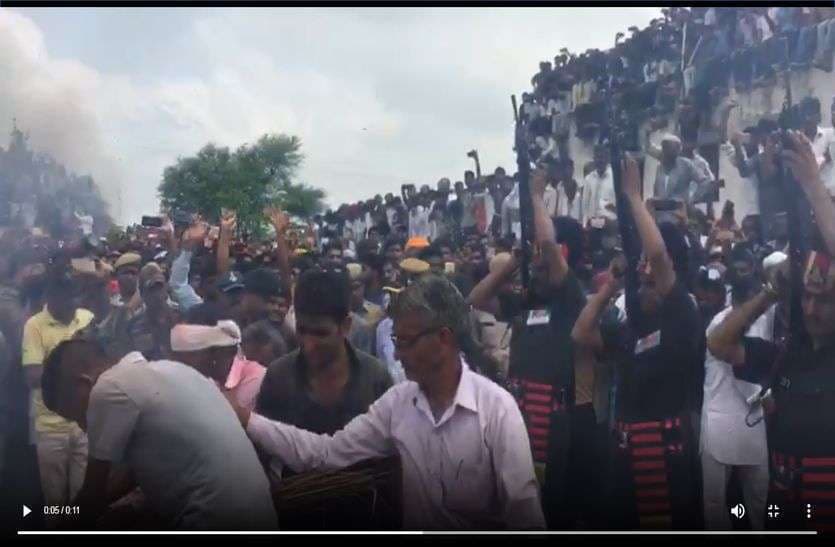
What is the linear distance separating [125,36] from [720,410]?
2580mm

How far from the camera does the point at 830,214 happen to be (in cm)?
440

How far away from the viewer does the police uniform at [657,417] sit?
451cm

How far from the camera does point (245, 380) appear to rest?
178 inches

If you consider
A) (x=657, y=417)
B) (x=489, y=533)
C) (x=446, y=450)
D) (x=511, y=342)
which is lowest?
(x=489, y=533)

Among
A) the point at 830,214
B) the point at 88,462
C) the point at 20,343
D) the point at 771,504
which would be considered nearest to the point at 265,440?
the point at 88,462

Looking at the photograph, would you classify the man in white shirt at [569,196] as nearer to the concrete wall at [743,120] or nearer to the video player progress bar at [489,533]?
the concrete wall at [743,120]

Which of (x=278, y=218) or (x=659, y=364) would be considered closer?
(x=659, y=364)

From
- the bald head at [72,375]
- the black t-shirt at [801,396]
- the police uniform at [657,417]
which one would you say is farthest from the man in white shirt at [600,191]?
the bald head at [72,375]

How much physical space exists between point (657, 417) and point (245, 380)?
59.8 inches

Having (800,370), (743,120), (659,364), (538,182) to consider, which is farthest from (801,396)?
(538,182)

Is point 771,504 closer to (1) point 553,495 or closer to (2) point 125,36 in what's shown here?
(1) point 553,495

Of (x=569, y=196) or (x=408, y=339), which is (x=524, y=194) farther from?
(x=408, y=339)

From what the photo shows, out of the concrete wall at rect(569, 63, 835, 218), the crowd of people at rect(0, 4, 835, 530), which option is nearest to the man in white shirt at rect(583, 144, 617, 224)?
the crowd of people at rect(0, 4, 835, 530)

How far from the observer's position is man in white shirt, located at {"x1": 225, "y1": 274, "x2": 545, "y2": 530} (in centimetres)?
443
